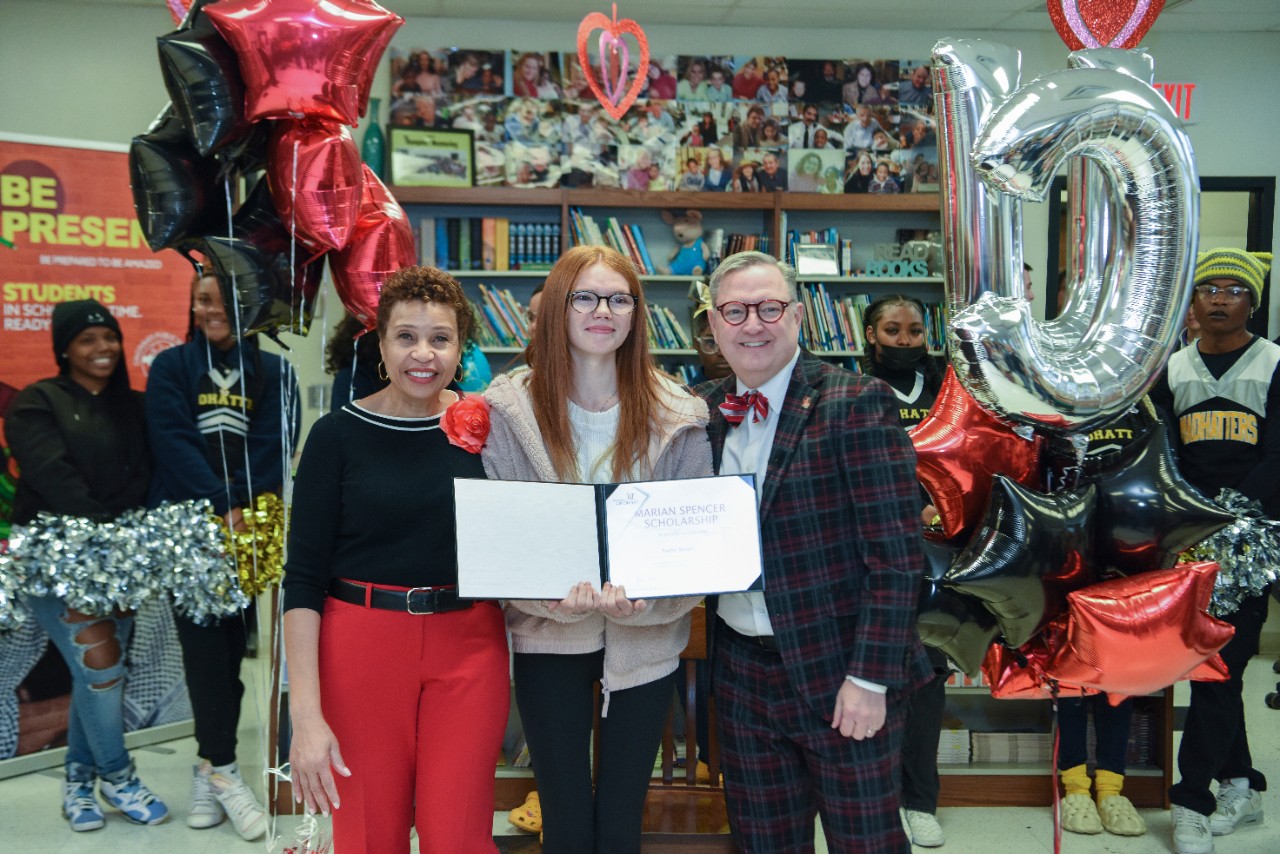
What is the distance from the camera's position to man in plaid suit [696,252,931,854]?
1.69m

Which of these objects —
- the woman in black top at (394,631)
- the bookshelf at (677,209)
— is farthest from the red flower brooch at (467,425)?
the bookshelf at (677,209)

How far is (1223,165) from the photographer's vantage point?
18.8 feet

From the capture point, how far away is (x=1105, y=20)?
1712 millimetres

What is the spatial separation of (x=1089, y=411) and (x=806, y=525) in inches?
18.3

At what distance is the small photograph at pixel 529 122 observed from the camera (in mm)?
5449

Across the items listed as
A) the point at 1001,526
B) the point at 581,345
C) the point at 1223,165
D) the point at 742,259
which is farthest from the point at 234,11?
the point at 1223,165

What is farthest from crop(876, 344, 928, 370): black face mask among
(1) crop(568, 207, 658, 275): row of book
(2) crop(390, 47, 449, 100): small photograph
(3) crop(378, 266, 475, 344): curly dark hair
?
(2) crop(390, 47, 449, 100): small photograph

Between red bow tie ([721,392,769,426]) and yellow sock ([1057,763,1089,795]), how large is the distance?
213cm

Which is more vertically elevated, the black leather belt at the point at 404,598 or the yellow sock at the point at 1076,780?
the black leather belt at the point at 404,598

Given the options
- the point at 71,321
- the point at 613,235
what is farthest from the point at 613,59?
the point at 71,321

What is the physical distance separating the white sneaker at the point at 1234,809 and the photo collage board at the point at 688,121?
11.0ft

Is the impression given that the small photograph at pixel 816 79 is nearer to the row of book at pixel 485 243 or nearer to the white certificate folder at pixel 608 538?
the row of book at pixel 485 243

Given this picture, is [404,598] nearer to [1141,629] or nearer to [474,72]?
[1141,629]

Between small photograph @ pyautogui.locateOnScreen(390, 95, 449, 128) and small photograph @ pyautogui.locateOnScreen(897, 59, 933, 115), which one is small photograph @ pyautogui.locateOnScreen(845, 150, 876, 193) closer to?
small photograph @ pyautogui.locateOnScreen(897, 59, 933, 115)
